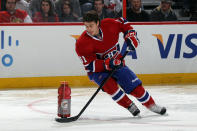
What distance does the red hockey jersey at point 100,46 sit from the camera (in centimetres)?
467

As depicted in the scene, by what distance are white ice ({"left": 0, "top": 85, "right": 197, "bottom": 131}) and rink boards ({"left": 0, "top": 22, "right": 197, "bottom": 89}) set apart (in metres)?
0.35

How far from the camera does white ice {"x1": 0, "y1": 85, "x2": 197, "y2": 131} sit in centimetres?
436

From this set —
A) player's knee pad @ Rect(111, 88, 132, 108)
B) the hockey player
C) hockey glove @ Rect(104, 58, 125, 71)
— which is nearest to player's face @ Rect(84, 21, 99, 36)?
the hockey player

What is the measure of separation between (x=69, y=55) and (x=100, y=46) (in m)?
2.77

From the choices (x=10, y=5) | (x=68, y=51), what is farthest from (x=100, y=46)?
(x=10, y=5)

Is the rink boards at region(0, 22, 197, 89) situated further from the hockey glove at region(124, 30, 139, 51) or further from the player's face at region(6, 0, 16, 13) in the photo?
the hockey glove at region(124, 30, 139, 51)

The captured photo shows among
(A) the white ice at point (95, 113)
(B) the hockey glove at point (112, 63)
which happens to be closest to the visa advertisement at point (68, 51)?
(A) the white ice at point (95, 113)

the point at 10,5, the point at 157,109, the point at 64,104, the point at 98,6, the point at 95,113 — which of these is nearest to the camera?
the point at 64,104

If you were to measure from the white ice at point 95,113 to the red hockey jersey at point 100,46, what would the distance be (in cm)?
54

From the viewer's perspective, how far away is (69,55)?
7.49m

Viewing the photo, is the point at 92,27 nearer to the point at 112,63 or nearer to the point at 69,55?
the point at 112,63

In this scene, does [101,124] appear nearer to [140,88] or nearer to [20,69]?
[140,88]

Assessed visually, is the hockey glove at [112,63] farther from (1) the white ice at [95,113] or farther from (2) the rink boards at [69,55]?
(2) the rink boards at [69,55]

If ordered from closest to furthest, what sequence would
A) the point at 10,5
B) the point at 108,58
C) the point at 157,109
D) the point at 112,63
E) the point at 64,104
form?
the point at 112,63 → the point at 64,104 → the point at 108,58 → the point at 157,109 → the point at 10,5
